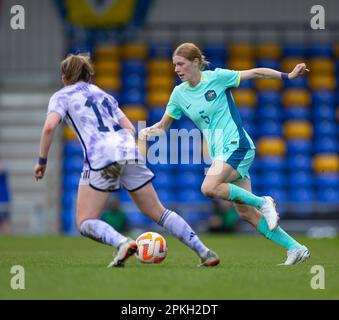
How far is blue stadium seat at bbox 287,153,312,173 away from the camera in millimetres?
22953

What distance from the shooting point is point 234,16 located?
24234mm

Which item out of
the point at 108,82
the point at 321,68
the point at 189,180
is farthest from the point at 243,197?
the point at 321,68

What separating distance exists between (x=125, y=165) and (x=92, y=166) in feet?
0.97

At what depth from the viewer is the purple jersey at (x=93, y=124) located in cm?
841

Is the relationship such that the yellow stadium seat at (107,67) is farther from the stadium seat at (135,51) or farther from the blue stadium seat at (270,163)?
the blue stadium seat at (270,163)

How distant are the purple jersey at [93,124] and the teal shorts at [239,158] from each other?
3.67ft

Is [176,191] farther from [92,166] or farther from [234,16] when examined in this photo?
[92,166]

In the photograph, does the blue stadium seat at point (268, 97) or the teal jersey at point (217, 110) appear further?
the blue stadium seat at point (268, 97)

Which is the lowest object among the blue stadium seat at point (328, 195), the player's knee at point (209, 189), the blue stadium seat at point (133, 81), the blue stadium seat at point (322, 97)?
the blue stadium seat at point (328, 195)

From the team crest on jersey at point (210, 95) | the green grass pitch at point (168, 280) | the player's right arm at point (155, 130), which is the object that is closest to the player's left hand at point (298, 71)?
the team crest on jersey at point (210, 95)

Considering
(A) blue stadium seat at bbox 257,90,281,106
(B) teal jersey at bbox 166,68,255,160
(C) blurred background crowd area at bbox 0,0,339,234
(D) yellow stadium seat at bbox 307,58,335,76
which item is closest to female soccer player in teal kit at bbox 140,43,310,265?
(B) teal jersey at bbox 166,68,255,160

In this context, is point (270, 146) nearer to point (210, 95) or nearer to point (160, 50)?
point (160, 50)

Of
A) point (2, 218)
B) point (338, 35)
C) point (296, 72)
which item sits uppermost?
point (338, 35)
